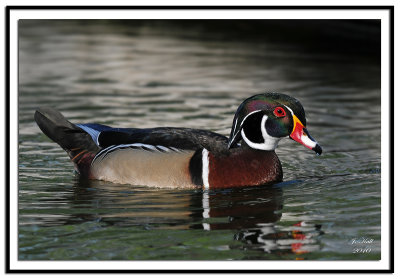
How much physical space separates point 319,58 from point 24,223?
10.4 m

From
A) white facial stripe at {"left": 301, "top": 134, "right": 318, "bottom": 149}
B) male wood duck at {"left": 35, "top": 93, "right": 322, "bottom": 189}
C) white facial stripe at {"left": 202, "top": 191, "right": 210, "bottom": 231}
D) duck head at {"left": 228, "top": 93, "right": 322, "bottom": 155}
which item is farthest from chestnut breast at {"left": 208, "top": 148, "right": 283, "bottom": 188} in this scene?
white facial stripe at {"left": 301, "top": 134, "right": 318, "bottom": 149}

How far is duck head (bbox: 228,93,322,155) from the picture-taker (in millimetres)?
9250

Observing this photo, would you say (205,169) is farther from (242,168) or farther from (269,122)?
(269,122)

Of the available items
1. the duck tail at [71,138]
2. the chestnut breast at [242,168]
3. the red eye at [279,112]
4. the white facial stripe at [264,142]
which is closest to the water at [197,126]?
the chestnut breast at [242,168]

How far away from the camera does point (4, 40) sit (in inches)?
323

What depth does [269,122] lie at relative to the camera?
370 inches

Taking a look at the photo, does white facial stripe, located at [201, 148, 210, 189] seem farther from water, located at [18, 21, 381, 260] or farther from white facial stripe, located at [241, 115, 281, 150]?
white facial stripe, located at [241, 115, 281, 150]

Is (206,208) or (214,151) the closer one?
(206,208)

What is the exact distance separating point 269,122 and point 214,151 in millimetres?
677

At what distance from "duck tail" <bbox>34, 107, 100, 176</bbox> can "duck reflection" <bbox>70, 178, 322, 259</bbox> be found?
28cm

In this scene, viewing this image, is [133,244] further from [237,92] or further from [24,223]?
[237,92]
